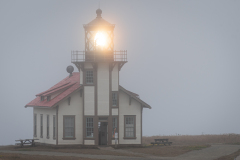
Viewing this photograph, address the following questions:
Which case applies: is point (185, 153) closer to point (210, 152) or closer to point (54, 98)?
point (210, 152)

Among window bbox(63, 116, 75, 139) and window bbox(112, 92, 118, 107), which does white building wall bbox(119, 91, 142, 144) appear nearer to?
window bbox(112, 92, 118, 107)

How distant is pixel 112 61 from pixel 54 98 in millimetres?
6742

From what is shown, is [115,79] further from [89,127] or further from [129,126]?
[89,127]

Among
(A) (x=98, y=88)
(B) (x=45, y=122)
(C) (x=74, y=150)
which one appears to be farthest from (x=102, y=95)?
(B) (x=45, y=122)

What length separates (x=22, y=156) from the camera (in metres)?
31.2

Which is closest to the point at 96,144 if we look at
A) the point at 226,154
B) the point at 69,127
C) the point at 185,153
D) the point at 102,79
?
the point at 69,127

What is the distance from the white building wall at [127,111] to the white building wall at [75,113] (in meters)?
3.74

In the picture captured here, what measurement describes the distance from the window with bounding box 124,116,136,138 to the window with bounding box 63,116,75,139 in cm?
493

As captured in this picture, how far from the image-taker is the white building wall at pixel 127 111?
136 ft

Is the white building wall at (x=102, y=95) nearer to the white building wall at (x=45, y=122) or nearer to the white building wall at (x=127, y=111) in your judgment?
the white building wall at (x=127, y=111)

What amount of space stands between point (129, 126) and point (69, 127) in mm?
5636

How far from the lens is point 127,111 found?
4172cm

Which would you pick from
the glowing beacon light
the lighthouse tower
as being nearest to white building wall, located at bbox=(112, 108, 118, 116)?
the lighthouse tower

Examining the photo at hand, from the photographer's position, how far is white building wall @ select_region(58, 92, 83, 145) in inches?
1591
